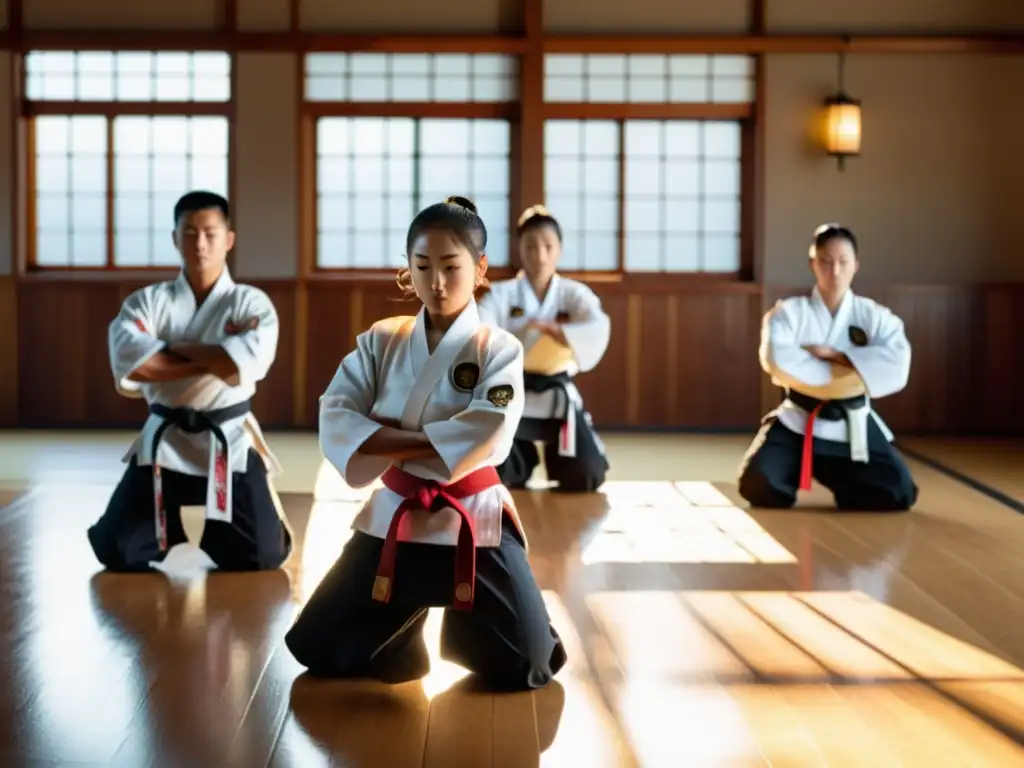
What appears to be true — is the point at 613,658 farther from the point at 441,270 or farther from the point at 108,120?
the point at 108,120

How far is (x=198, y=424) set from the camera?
163 inches

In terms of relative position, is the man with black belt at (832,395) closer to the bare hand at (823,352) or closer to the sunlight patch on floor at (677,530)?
the bare hand at (823,352)

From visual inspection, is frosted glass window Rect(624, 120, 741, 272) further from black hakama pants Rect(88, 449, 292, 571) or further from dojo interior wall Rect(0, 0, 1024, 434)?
black hakama pants Rect(88, 449, 292, 571)

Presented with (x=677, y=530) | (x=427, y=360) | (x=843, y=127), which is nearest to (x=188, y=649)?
(x=427, y=360)

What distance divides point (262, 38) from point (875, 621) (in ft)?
19.0

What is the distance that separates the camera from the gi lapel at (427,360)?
2.95 m

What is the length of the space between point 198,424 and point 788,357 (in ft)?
7.54

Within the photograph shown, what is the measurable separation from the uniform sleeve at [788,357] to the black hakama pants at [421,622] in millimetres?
2479

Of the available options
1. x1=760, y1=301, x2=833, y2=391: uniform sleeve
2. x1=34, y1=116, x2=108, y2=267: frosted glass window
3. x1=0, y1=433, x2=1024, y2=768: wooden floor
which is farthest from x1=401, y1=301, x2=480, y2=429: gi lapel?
x1=34, y1=116, x2=108, y2=267: frosted glass window

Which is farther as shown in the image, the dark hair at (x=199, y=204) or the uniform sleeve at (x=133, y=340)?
the dark hair at (x=199, y=204)

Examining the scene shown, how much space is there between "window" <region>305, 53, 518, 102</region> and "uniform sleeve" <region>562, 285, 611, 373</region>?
2705 millimetres

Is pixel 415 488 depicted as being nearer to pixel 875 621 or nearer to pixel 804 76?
pixel 875 621

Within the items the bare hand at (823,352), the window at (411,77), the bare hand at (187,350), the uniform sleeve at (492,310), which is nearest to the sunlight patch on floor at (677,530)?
the bare hand at (823,352)

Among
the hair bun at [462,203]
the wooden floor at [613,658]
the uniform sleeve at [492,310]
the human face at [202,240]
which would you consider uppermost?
the hair bun at [462,203]
